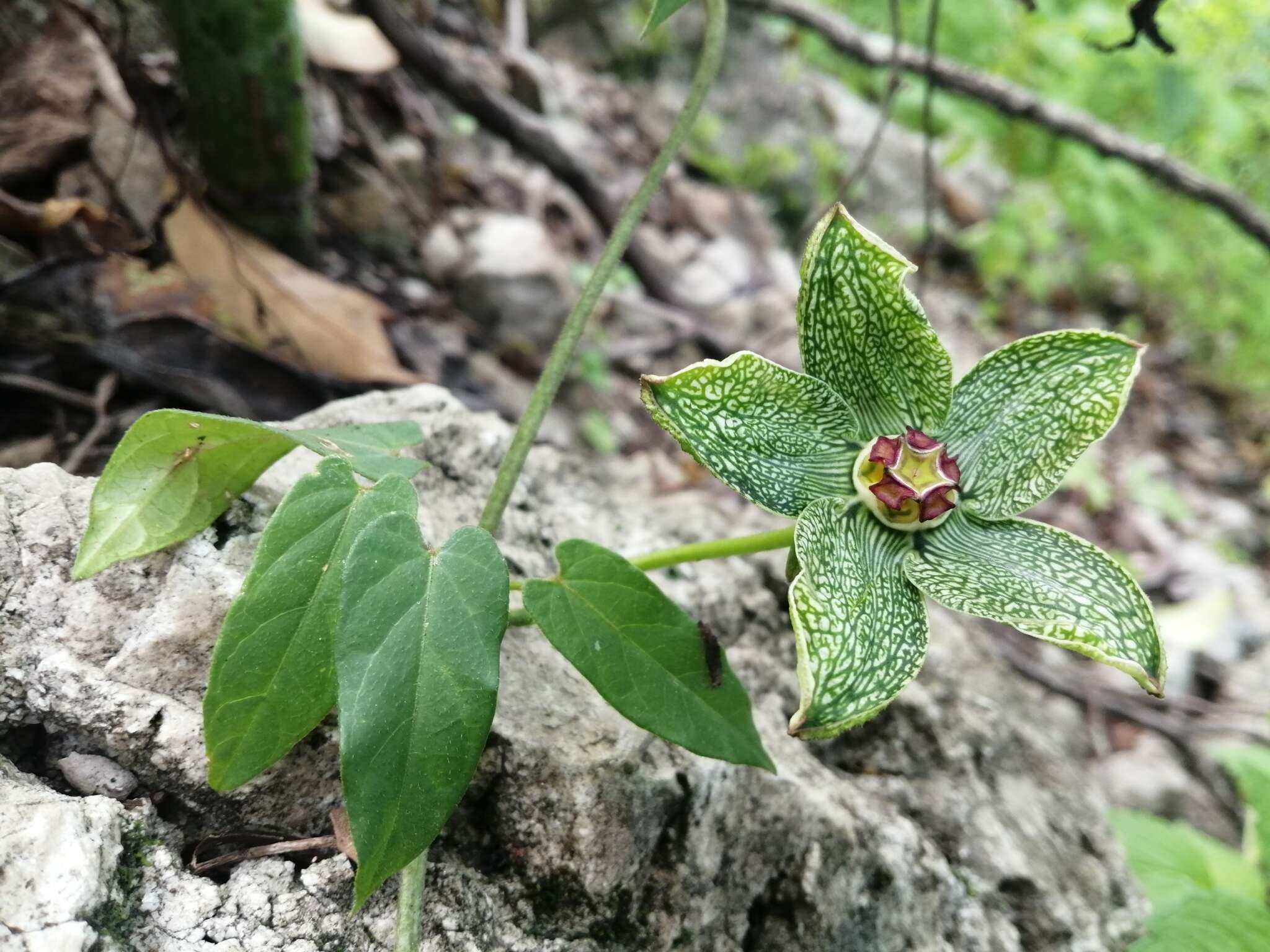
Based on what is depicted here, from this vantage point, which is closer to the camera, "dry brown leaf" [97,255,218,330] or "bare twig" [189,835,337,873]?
"bare twig" [189,835,337,873]

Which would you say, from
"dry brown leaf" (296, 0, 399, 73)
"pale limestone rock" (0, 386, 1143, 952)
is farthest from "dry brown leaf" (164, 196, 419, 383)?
"dry brown leaf" (296, 0, 399, 73)

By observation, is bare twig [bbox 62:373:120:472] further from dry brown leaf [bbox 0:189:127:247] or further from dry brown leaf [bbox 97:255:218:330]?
dry brown leaf [bbox 0:189:127:247]

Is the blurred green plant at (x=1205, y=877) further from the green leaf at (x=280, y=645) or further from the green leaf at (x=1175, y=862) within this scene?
the green leaf at (x=280, y=645)

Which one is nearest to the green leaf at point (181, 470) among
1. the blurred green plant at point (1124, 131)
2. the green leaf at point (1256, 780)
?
the green leaf at point (1256, 780)

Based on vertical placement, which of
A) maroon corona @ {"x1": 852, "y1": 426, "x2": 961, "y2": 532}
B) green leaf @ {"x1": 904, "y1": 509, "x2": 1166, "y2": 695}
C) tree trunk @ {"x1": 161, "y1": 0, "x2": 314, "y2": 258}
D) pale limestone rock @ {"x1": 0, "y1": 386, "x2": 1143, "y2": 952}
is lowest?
pale limestone rock @ {"x1": 0, "y1": 386, "x2": 1143, "y2": 952}

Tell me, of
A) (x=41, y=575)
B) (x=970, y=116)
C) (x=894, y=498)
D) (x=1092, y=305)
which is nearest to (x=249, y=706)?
(x=41, y=575)

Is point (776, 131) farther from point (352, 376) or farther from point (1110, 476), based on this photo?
point (352, 376)
